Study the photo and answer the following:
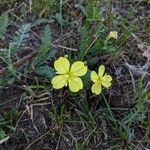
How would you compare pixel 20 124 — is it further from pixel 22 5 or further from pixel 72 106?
pixel 22 5

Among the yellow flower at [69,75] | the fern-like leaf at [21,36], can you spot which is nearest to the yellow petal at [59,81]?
the yellow flower at [69,75]

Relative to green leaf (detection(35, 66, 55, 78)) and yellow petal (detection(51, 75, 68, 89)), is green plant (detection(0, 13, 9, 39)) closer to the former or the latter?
green leaf (detection(35, 66, 55, 78))

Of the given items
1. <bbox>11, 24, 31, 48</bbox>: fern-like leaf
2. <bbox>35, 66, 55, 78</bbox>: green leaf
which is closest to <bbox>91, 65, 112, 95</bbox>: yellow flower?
<bbox>35, 66, 55, 78</bbox>: green leaf

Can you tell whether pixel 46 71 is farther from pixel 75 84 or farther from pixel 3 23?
pixel 3 23

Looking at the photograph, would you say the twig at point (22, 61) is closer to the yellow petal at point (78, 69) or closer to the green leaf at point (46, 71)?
the green leaf at point (46, 71)

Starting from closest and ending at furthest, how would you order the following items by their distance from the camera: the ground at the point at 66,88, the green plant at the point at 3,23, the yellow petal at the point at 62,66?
the yellow petal at the point at 62,66 < the ground at the point at 66,88 < the green plant at the point at 3,23

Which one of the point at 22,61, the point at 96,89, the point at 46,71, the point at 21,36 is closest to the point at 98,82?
the point at 96,89

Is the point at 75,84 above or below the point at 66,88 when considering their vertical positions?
above
